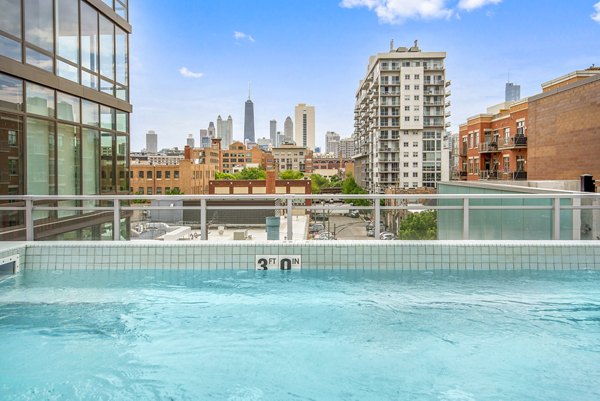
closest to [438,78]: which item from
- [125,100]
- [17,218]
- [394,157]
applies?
[394,157]

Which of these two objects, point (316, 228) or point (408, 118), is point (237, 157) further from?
point (316, 228)

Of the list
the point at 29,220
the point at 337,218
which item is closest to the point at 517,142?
the point at 337,218

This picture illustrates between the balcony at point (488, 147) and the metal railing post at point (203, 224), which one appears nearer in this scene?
the metal railing post at point (203, 224)

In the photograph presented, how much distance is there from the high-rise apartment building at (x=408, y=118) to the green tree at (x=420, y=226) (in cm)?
6370

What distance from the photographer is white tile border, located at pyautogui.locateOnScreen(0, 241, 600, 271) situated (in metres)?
7.52

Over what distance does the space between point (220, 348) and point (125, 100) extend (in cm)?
1135

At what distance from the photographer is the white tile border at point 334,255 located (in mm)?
7523

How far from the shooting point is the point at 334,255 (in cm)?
761

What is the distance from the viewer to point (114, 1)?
13.5m

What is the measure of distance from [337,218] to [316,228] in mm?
409

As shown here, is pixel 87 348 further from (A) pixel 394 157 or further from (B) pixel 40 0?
(A) pixel 394 157

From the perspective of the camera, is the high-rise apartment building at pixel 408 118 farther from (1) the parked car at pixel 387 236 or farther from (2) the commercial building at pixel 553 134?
(1) the parked car at pixel 387 236

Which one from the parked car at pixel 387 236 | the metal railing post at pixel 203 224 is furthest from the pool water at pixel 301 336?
the metal railing post at pixel 203 224

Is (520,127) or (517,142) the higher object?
(520,127)
